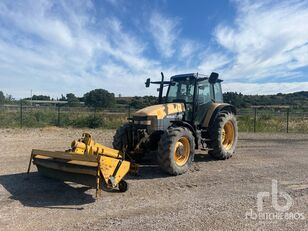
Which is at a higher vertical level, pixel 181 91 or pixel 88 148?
pixel 181 91

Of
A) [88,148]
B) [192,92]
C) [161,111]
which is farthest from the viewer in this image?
[192,92]

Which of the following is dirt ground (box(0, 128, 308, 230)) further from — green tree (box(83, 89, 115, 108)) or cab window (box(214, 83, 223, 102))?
green tree (box(83, 89, 115, 108))

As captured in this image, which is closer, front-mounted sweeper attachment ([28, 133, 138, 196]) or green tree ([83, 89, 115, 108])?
front-mounted sweeper attachment ([28, 133, 138, 196])

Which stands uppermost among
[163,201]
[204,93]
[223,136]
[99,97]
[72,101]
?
[99,97]

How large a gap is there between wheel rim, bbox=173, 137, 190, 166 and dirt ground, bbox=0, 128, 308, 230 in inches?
13.7

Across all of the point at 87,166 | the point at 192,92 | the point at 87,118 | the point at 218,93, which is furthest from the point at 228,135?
the point at 87,118

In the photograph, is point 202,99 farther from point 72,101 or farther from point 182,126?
point 72,101

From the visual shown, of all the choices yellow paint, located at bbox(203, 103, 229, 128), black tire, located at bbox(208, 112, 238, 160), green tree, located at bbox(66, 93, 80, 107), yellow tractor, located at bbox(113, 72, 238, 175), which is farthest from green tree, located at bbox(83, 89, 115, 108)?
yellow paint, located at bbox(203, 103, 229, 128)

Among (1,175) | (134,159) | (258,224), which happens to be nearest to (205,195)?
(258,224)

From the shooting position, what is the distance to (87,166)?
19.1 feet

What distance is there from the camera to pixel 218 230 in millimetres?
4711

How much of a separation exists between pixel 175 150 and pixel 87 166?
2.49 m

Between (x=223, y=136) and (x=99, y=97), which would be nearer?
(x=223, y=136)

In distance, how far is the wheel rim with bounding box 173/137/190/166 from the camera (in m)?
7.77
